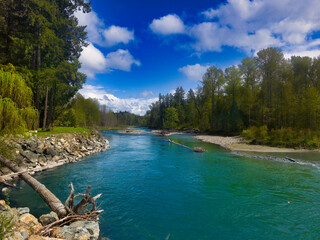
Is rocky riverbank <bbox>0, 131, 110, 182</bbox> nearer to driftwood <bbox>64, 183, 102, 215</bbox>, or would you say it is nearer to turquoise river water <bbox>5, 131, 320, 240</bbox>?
turquoise river water <bbox>5, 131, 320, 240</bbox>

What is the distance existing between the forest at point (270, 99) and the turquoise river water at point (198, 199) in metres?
15.9

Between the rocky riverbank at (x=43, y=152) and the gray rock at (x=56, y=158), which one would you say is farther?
the gray rock at (x=56, y=158)

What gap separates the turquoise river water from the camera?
568 cm

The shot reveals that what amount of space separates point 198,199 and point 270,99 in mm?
33219

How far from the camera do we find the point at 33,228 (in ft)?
13.9

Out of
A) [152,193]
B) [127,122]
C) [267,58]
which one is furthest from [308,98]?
[127,122]

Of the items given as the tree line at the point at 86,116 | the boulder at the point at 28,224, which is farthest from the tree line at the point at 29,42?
the tree line at the point at 86,116

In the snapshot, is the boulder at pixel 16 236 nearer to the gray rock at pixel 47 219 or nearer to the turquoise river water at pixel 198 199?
the gray rock at pixel 47 219

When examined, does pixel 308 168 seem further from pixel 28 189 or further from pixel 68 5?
pixel 68 5

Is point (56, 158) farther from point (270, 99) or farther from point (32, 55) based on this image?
point (270, 99)

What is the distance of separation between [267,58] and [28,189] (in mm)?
40769

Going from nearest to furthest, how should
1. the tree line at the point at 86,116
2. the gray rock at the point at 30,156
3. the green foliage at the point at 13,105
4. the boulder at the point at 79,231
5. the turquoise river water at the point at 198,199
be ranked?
the boulder at the point at 79,231
the turquoise river water at the point at 198,199
the green foliage at the point at 13,105
the gray rock at the point at 30,156
the tree line at the point at 86,116

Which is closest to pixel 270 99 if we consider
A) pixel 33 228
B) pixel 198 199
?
pixel 198 199

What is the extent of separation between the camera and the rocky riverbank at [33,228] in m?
3.61
